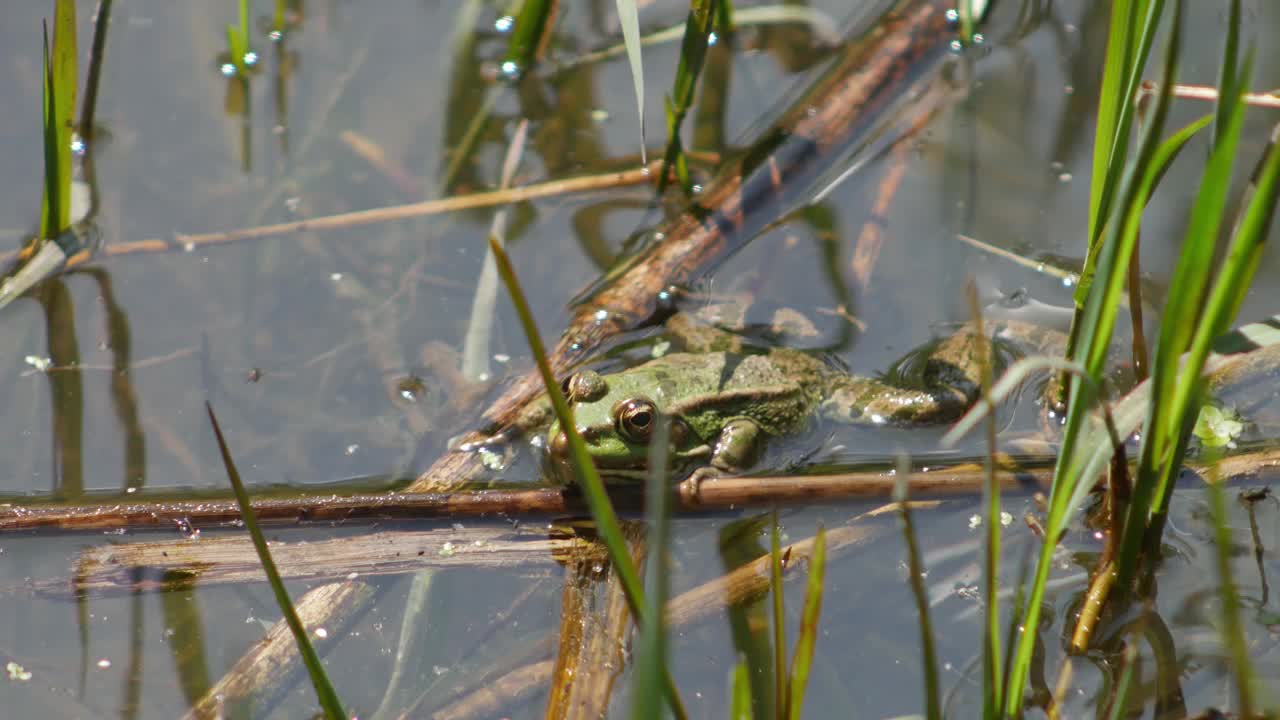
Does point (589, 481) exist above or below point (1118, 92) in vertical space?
below

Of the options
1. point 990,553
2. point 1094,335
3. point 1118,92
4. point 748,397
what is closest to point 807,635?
point 990,553

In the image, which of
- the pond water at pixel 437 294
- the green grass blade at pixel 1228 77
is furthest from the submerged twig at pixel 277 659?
the green grass blade at pixel 1228 77

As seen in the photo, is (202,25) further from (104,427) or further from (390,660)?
(390,660)

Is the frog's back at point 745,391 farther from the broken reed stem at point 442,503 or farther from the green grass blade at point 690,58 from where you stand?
the green grass blade at point 690,58

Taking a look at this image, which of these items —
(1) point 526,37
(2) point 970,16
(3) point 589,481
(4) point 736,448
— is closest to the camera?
(3) point 589,481

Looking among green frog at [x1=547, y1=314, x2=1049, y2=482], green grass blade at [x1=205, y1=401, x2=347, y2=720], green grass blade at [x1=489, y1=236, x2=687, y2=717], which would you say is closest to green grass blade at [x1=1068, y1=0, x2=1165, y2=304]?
green frog at [x1=547, y1=314, x2=1049, y2=482]

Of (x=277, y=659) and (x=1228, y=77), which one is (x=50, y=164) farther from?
(x=1228, y=77)
